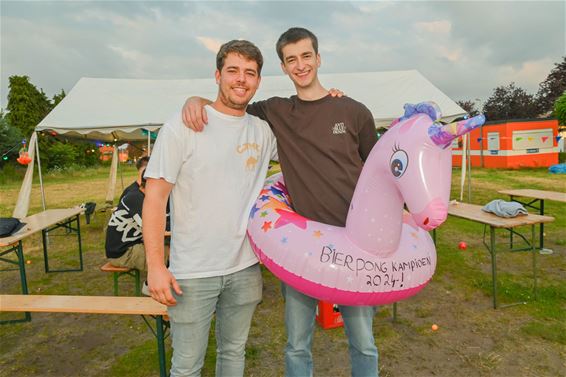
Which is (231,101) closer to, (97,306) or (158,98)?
(97,306)

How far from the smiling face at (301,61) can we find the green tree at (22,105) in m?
31.8

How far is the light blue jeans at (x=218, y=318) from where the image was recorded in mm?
1870

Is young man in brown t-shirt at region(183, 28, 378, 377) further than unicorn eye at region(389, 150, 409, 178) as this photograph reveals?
Yes

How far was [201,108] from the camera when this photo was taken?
1.84 m

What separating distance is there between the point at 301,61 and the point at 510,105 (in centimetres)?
3859

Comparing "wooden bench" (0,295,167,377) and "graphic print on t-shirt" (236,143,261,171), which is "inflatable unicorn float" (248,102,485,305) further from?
"wooden bench" (0,295,167,377)

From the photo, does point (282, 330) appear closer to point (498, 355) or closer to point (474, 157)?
point (498, 355)

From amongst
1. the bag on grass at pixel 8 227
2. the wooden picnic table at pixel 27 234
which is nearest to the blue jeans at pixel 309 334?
the wooden picnic table at pixel 27 234

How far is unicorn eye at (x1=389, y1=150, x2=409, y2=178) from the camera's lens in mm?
1585

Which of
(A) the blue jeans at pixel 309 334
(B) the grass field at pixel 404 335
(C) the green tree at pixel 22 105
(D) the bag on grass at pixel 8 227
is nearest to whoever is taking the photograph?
(A) the blue jeans at pixel 309 334

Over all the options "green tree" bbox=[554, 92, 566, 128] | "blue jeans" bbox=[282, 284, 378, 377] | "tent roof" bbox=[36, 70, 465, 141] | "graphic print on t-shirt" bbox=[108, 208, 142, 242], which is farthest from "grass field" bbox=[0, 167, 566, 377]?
"green tree" bbox=[554, 92, 566, 128]

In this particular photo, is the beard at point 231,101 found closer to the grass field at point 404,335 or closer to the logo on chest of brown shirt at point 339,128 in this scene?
the logo on chest of brown shirt at point 339,128

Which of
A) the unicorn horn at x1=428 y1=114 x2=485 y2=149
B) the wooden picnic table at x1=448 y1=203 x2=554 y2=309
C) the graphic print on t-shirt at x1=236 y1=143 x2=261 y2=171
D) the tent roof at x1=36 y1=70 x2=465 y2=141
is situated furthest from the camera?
the tent roof at x1=36 y1=70 x2=465 y2=141

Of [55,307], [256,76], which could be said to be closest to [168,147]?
[256,76]
